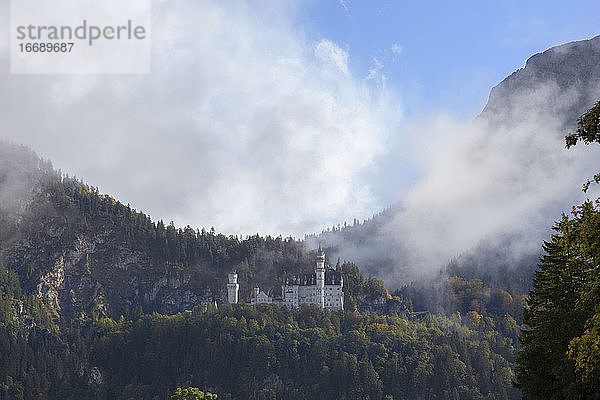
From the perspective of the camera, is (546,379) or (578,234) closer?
(578,234)

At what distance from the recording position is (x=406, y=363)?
19038 cm

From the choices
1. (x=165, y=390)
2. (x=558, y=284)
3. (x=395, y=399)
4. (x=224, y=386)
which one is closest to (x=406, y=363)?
(x=395, y=399)

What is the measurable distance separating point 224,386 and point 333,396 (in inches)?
1236

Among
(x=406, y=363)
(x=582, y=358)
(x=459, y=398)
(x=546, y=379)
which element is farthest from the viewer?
(x=406, y=363)

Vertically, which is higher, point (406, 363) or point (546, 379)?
point (546, 379)

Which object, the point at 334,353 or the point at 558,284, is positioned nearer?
the point at 558,284

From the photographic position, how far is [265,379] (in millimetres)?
195375

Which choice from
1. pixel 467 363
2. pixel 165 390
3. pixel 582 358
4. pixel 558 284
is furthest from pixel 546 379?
pixel 165 390

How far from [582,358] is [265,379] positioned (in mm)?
178037

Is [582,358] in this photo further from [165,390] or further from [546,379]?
[165,390]

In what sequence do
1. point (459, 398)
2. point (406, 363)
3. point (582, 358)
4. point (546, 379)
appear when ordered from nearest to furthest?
1. point (582, 358)
2. point (546, 379)
3. point (459, 398)
4. point (406, 363)

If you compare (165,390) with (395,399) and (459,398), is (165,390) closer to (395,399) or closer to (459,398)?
(395,399)

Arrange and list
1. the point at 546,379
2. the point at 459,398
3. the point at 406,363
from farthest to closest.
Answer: the point at 406,363 → the point at 459,398 → the point at 546,379

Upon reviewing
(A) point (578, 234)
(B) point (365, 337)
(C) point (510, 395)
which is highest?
(A) point (578, 234)
